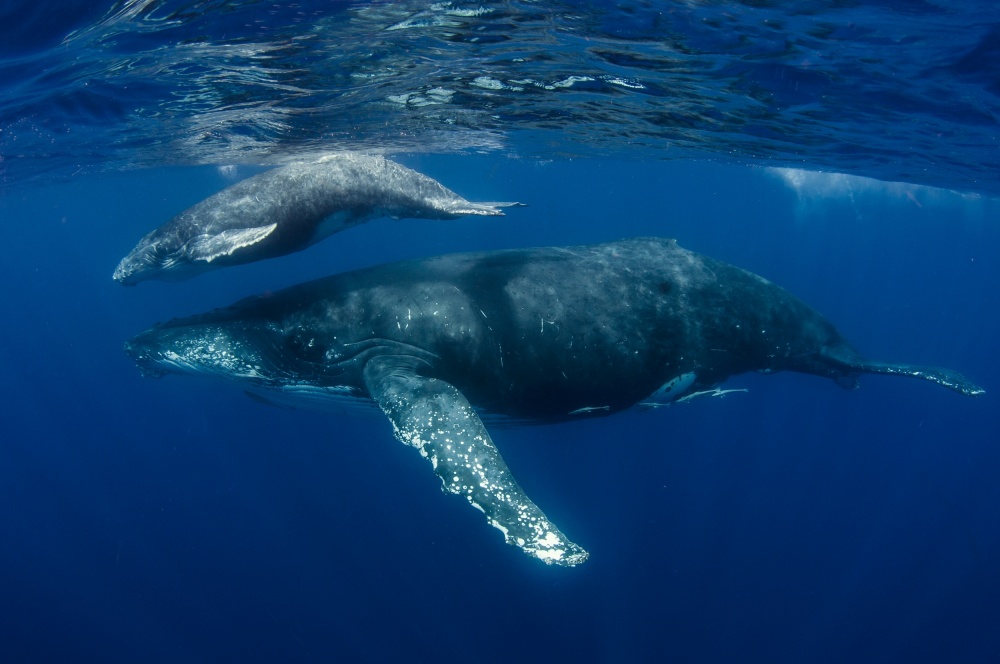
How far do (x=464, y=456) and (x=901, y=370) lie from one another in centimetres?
858

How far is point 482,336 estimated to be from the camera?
7066 millimetres

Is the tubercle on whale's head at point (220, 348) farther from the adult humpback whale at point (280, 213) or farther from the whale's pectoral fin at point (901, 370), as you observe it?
the whale's pectoral fin at point (901, 370)

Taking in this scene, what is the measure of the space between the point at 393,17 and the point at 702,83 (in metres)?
7.63

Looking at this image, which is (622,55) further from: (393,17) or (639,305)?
(639,305)

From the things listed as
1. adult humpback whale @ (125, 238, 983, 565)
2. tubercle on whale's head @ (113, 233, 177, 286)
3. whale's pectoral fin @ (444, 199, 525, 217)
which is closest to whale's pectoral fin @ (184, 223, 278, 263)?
tubercle on whale's head @ (113, 233, 177, 286)

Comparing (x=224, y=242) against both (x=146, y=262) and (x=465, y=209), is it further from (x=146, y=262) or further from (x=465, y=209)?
(x=465, y=209)

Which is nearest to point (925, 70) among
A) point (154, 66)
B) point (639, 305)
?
point (639, 305)

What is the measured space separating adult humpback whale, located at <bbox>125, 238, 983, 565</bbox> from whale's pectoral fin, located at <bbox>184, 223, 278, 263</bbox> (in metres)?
0.90

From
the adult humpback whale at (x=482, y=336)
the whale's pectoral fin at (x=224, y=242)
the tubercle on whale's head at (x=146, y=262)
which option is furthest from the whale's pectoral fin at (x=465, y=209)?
the tubercle on whale's head at (x=146, y=262)

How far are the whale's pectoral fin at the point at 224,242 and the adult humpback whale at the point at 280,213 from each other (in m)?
0.01

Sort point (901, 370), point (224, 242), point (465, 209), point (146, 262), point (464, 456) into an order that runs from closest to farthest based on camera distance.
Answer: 1. point (464, 456)
2. point (224, 242)
3. point (146, 262)
4. point (465, 209)
5. point (901, 370)

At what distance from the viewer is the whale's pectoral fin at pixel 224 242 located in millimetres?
6570

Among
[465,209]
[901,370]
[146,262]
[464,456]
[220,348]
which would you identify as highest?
[465,209]

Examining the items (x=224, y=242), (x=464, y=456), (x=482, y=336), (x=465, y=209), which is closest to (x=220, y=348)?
(x=224, y=242)
